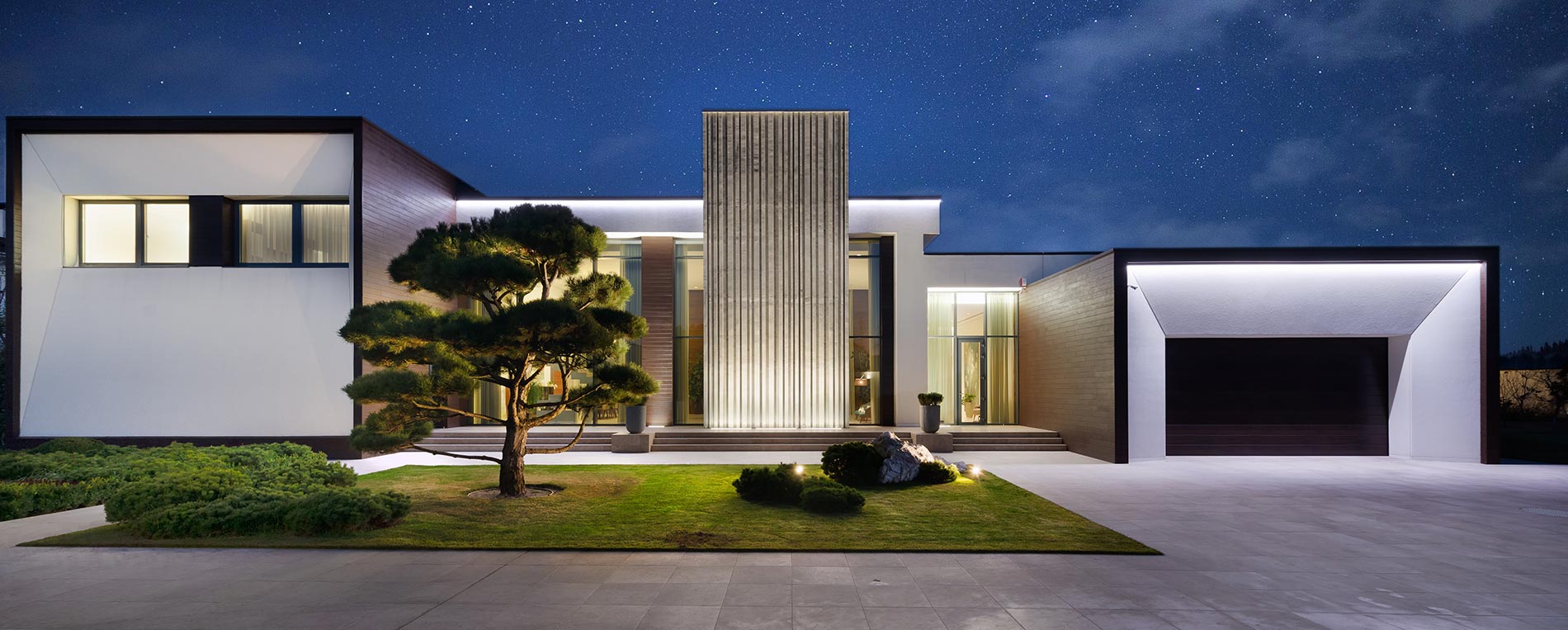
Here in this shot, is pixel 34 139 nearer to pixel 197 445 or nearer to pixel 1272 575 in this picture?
pixel 197 445

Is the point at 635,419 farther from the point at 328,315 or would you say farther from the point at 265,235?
the point at 265,235

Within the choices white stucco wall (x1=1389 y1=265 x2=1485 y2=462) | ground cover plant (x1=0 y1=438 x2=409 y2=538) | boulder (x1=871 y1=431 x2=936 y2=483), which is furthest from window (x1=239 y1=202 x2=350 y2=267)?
white stucco wall (x1=1389 y1=265 x2=1485 y2=462)

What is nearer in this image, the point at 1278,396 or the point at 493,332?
the point at 493,332

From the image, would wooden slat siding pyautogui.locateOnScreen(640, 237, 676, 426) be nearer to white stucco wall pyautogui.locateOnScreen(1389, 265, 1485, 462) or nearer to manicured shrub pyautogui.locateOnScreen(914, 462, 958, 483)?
manicured shrub pyautogui.locateOnScreen(914, 462, 958, 483)

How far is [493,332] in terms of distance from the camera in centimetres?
871

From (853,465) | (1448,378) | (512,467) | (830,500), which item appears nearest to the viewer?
(830,500)

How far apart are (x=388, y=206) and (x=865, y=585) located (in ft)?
48.2

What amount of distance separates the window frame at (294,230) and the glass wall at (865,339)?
1197cm

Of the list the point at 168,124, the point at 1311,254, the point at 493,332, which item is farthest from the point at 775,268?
the point at 168,124

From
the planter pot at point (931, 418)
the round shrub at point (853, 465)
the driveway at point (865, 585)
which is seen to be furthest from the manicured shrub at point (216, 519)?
the planter pot at point (931, 418)

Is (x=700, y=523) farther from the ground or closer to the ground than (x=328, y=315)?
closer to the ground

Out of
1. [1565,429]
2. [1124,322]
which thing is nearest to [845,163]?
[1124,322]

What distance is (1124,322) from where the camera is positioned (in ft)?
45.1

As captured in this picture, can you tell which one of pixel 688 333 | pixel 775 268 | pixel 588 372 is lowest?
pixel 588 372
